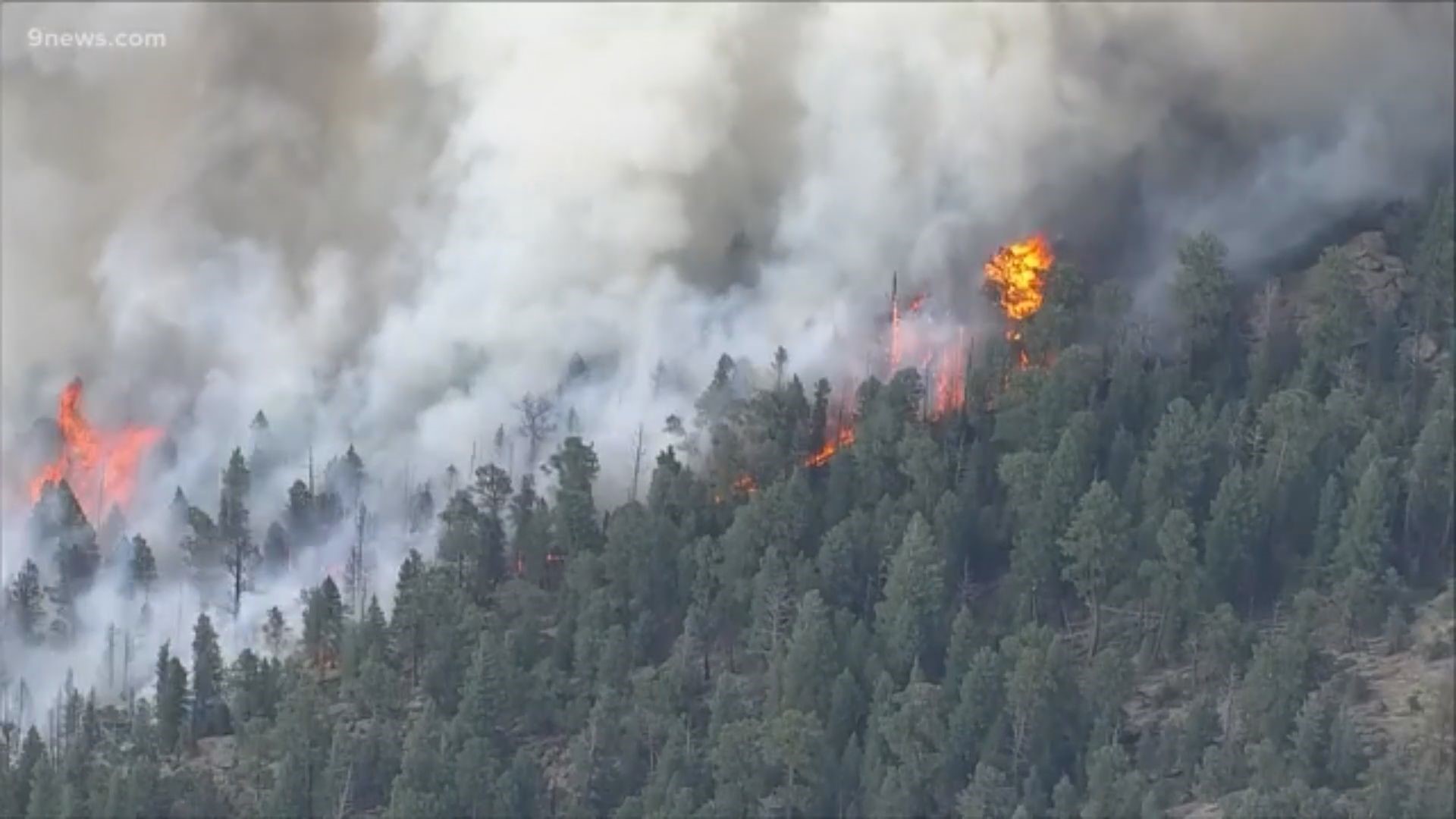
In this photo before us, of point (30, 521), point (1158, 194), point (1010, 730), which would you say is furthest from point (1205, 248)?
point (30, 521)

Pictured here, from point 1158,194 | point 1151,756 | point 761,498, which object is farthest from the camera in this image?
point 1158,194

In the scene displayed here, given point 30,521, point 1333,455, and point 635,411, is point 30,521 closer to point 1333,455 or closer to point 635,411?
point 635,411

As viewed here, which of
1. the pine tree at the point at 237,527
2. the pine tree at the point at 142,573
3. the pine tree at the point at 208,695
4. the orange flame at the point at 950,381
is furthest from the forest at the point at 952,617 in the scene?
the pine tree at the point at 142,573

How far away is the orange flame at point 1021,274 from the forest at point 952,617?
1.16 meters

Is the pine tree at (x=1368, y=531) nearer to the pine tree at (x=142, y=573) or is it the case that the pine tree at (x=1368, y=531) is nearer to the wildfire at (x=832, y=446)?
the wildfire at (x=832, y=446)

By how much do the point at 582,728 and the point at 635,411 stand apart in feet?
34.1

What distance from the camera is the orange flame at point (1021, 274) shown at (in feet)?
218

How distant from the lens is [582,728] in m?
60.1

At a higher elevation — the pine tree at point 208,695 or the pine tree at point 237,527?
the pine tree at point 237,527

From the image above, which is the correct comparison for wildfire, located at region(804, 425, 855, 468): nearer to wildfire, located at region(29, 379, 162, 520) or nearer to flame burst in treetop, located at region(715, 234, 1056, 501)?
flame burst in treetop, located at region(715, 234, 1056, 501)

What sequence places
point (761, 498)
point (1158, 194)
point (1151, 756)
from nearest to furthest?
1. point (1151, 756)
2. point (761, 498)
3. point (1158, 194)

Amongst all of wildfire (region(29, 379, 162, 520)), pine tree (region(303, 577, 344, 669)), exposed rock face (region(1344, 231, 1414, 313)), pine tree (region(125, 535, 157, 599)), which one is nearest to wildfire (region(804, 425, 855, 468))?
pine tree (region(303, 577, 344, 669))

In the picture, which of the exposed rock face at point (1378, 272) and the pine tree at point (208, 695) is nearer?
the pine tree at point (208, 695)

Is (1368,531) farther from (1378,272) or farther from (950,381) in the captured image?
(950,381)
